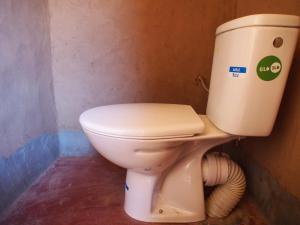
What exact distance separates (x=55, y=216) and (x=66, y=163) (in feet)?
1.37

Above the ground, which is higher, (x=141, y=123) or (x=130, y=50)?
(x=130, y=50)

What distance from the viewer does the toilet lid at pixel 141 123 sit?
0.65 metres

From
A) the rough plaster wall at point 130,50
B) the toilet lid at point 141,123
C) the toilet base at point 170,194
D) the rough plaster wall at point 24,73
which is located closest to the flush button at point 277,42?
the toilet lid at point 141,123

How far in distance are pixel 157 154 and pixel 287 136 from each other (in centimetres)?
46

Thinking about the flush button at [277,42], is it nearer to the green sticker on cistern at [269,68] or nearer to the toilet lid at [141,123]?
the green sticker on cistern at [269,68]

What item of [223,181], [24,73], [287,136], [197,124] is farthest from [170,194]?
[24,73]

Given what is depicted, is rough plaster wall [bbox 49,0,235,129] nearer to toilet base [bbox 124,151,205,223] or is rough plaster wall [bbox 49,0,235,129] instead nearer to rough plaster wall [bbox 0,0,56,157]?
rough plaster wall [bbox 0,0,56,157]

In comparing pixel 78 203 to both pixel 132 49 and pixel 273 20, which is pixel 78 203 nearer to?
pixel 132 49

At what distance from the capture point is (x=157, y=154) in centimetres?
71

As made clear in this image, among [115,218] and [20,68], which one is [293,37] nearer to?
[115,218]

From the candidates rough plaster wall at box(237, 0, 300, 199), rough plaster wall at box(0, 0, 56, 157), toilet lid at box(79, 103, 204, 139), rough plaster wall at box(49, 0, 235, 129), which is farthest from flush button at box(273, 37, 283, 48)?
rough plaster wall at box(0, 0, 56, 157)

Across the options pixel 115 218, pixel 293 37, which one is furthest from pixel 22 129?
pixel 293 37

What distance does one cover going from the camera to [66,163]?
125 centimetres

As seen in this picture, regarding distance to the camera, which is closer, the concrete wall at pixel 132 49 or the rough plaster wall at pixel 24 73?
the rough plaster wall at pixel 24 73
